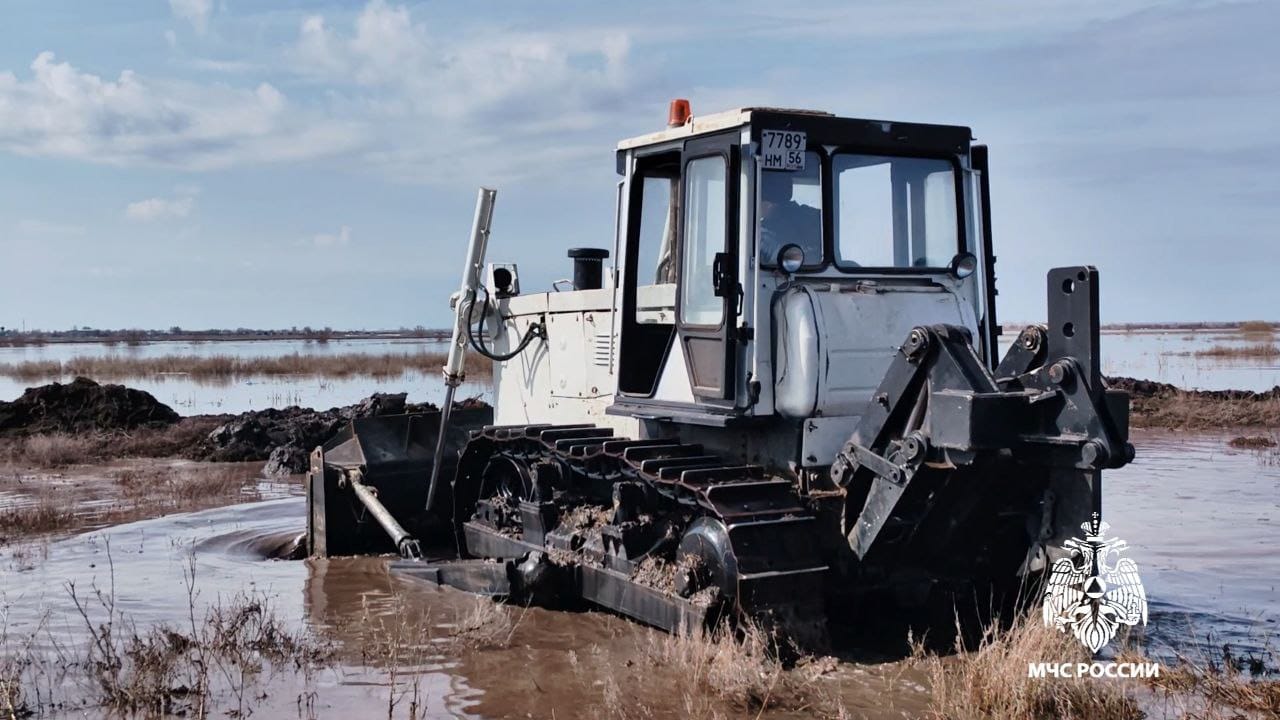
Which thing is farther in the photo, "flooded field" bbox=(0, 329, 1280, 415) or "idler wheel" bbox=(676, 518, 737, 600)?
"flooded field" bbox=(0, 329, 1280, 415)

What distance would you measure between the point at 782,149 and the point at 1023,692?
346 cm

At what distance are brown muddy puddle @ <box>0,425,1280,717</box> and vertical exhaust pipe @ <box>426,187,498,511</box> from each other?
137 centimetres

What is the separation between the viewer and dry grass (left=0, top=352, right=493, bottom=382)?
41.0 m

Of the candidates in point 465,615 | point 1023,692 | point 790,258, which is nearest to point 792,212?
point 790,258

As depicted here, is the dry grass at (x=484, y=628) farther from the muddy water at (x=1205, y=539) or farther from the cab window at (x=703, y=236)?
the muddy water at (x=1205, y=539)

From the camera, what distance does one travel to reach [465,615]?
27.9ft

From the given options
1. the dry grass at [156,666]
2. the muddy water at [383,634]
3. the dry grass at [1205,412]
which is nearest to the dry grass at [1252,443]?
the dry grass at [1205,412]

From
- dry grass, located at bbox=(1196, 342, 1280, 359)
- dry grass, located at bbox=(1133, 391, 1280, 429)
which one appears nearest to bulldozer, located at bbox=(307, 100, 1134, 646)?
dry grass, located at bbox=(1133, 391, 1280, 429)

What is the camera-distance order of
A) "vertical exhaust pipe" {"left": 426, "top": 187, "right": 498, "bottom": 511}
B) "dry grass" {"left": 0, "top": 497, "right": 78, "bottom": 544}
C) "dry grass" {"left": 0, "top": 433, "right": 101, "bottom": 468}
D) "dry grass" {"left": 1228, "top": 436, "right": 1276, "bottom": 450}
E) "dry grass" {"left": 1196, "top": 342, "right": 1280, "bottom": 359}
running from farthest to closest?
"dry grass" {"left": 1196, "top": 342, "right": 1280, "bottom": 359} → "dry grass" {"left": 0, "top": 433, "right": 101, "bottom": 468} → "dry grass" {"left": 1228, "top": 436, "right": 1276, "bottom": 450} → "dry grass" {"left": 0, "top": 497, "right": 78, "bottom": 544} → "vertical exhaust pipe" {"left": 426, "top": 187, "right": 498, "bottom": 511}

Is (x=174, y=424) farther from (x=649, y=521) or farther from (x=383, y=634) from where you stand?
(x=649, y=521)

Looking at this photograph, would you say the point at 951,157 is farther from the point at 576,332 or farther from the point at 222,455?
the point at 222,455

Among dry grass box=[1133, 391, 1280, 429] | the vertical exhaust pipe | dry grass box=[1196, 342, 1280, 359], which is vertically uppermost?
the vertical exhaust pipe

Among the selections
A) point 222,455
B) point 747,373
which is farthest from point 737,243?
point 222,455

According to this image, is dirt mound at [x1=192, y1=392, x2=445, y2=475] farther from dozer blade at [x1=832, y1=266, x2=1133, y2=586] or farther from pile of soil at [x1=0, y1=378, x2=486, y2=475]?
dozer blade at [x1=832, y1=266, x2=1133, y2=586]
